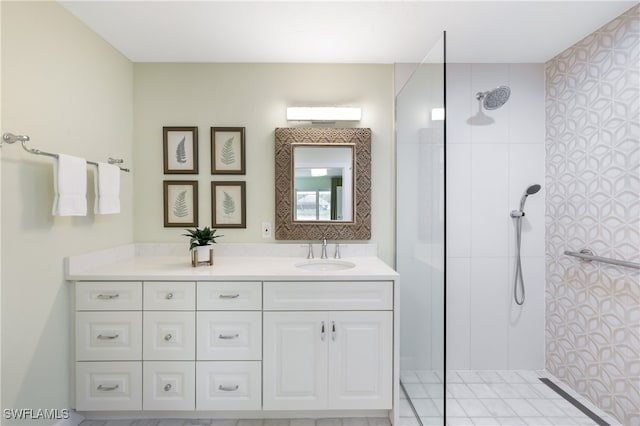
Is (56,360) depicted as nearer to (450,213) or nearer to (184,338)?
(184,338)

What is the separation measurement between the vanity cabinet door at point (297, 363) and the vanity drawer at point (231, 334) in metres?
0.11

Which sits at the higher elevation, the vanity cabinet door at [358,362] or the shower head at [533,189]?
the shower head at [533,189]

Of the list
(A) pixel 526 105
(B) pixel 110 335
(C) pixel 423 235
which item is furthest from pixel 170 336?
(A) pixel 526 105

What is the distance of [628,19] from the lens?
70.4 inches

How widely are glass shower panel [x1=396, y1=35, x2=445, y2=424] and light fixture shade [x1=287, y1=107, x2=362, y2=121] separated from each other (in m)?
0.33

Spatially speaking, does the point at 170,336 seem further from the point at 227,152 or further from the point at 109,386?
the point at 227,152

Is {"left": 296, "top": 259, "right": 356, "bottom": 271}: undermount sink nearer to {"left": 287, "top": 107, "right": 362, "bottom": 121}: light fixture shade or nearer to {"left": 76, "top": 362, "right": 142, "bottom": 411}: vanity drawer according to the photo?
{"left": 287, "top": 107, "right": 362, "bottom": 121}: light fixture shade

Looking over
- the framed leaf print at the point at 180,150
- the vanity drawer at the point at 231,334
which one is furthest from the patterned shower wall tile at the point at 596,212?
the framed leaf print at the point at 180,150

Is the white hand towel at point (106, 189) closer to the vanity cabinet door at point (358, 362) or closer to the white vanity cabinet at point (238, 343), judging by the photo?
the white vanity cabinet at point (238, 343)

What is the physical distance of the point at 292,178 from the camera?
7.80 feet

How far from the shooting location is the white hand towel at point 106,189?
6.12ft

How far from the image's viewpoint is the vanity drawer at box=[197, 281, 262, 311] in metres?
1.82

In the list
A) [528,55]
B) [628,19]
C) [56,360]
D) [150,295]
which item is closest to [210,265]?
[150,295]

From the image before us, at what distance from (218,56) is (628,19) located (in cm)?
243
